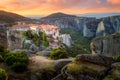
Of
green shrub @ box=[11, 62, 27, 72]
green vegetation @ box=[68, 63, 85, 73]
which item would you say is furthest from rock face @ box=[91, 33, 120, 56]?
green vegetation @ box=[68, 63, 85, 73]

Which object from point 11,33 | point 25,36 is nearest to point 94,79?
point 25,36

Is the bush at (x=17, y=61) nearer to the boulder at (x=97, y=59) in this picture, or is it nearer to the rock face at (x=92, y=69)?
the rock face at (x=92, y=69)

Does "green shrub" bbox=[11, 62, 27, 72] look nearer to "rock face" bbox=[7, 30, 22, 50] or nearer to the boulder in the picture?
the boulder

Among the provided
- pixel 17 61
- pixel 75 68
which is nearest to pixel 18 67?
pixel 17 61

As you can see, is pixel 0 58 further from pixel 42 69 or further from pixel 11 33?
pixel 11 33

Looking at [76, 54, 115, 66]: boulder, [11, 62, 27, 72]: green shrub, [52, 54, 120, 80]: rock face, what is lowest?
[11, 62, 27, 72]: green shrub

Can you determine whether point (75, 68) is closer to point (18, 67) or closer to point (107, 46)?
point (18, 67)

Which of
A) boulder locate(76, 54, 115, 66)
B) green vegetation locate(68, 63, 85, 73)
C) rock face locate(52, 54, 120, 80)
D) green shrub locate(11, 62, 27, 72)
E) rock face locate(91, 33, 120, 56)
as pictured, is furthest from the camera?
rock face locate(91, 33, 120, 56)
